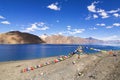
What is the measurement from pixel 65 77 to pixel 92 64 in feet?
13.0

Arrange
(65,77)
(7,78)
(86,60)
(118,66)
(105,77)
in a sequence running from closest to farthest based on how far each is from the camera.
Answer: (105,77), (118,66), (65,77), (86,60), (7,78)

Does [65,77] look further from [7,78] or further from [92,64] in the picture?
[7,78]

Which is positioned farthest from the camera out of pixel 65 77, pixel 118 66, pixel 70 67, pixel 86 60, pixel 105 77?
pixel 86 60

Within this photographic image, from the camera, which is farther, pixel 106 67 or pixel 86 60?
pixel 86 60

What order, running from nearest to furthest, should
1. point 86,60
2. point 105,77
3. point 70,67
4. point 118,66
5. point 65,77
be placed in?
point 105,77 < point 118,66 < point 65,77 < point 70,67 < point 86,60

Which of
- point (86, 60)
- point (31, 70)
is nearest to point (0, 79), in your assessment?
point (31, 70)

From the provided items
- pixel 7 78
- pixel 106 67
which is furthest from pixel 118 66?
pixel 7 78

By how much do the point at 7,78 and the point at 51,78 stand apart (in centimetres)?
786

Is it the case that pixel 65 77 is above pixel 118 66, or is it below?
below

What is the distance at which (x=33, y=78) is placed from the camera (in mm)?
20734

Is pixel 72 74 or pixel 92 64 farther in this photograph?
pixel 92 64

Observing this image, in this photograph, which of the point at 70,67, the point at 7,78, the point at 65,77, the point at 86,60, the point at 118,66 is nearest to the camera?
the point at 118,66

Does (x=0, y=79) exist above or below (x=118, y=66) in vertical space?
below

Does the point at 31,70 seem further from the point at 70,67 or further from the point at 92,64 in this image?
the point at 92,64
